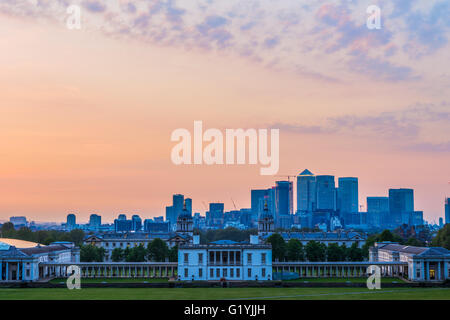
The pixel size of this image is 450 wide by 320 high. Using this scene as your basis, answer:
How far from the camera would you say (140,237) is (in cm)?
17838

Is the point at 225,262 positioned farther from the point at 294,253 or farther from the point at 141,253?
the point at 294,253

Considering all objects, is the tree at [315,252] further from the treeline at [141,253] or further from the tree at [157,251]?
the tree at [157,251]

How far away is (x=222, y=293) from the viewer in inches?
3487

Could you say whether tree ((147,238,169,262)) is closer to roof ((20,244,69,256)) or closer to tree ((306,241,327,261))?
roof ((20,244,69,256))

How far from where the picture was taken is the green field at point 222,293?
81250 mm

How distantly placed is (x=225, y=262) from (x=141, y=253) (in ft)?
96.8

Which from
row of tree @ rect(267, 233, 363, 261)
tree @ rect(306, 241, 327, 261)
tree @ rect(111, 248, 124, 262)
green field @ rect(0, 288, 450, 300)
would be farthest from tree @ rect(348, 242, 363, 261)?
tree @ rect(111, 248, 124, 262)

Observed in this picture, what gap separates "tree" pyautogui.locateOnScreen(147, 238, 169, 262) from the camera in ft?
452

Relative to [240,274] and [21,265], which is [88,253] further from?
[240,274]

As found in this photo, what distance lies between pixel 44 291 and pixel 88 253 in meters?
49.5

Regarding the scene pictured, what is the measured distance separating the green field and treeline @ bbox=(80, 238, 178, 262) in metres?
40.3

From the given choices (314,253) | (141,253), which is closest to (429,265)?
(314,253)

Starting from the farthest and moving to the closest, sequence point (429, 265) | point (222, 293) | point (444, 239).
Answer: point (444, 239), point (429, 265), point (222, 293)

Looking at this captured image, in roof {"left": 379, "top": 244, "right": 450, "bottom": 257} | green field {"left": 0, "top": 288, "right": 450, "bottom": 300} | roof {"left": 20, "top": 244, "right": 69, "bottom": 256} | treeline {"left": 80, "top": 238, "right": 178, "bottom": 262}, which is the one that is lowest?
green field {"left": 0, "top": 288, "right": 450, "bottom": 300}
